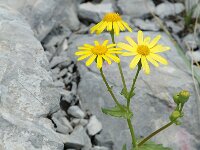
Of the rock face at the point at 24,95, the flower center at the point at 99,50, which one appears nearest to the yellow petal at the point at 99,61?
the flower center at the point at 99,50

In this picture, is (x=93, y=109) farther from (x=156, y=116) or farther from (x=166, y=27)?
(x=166, y=27)

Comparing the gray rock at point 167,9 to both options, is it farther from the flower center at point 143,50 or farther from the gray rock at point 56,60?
the flower center at point 143,50

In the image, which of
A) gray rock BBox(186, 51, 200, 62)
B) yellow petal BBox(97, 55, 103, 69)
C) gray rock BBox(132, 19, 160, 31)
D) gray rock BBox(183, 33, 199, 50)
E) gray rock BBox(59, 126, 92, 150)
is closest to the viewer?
yellow petal BBox(97, 55, 103, 69)

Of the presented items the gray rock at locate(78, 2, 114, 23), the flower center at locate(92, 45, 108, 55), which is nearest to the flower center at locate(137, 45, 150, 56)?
the flower center at locate(92, 45, 108, 55)

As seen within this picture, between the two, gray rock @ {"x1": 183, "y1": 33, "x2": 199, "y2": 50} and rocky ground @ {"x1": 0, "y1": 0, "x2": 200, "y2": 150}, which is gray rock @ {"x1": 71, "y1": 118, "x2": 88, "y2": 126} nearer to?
rocky ground @ {"x1": 0, "y1": 0, "x2": 200, "y2": 150}

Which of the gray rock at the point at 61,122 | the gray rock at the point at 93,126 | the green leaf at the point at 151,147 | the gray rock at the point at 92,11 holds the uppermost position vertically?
the gray rock at the point at 92,11

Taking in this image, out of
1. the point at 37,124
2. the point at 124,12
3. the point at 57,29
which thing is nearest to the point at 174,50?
the point at 124,12
